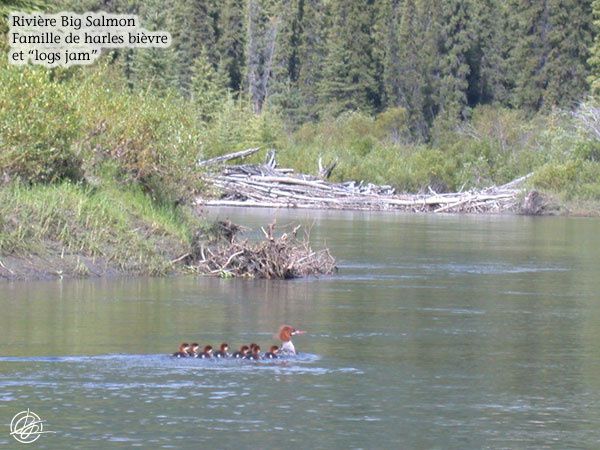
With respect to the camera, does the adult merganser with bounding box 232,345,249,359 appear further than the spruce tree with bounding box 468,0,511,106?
No

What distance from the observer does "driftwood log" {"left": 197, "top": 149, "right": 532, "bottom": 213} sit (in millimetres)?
66000

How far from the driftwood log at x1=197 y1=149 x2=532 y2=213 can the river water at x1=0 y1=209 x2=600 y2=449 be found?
99.0 ft

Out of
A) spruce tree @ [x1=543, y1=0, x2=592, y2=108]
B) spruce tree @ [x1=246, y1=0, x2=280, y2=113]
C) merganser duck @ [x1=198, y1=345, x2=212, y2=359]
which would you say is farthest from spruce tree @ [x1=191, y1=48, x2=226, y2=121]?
merganser duck @ [x1=198, y1=345, x2=212, y2=359]

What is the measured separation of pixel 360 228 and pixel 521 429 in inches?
1391

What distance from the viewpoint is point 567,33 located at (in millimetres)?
95250

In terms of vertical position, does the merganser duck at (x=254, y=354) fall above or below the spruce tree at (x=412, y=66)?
below

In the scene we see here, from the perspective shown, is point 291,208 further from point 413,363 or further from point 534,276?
point 413,363

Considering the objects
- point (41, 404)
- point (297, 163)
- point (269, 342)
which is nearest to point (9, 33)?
point (269, 342)

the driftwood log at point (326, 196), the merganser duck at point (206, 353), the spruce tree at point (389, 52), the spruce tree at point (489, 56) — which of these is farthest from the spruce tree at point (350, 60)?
the merganser duck at point (206, 353)

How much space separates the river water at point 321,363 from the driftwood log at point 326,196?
30.2 metres

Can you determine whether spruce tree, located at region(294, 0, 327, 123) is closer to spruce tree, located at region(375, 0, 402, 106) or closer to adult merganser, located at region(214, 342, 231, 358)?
spruce tree, located at region(375, 0, 402, 106)

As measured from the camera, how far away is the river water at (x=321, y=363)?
656 inches

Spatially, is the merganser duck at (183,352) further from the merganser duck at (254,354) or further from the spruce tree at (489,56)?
the spruce tree at (489,56)

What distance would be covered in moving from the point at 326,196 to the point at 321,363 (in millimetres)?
47542
